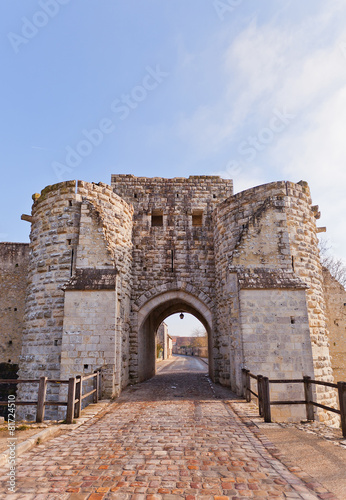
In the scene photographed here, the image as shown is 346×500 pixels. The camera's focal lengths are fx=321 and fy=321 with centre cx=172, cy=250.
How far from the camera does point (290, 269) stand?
9086mm

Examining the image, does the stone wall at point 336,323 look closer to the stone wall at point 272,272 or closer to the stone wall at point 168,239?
the stone wall at point 272,272

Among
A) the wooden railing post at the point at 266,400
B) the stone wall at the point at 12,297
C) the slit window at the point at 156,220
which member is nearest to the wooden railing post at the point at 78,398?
the wooden railing post at the point at 266,400

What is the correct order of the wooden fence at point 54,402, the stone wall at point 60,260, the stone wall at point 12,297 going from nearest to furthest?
1. the wooden fence at point 54,402
2. the stone wall at point 60,260
3. the stone wall at point 12,297

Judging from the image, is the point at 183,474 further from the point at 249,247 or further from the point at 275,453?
the point at 249,247

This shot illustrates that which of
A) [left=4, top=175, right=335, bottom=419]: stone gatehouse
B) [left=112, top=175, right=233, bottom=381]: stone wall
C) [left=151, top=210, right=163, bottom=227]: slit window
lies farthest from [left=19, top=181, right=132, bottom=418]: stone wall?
[left=151, top=210, right=163, bottom=227]: slit window

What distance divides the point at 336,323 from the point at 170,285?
7514mm

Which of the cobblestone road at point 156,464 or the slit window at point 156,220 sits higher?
the slit window at point 156,220

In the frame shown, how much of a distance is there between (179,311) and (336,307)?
734 cm

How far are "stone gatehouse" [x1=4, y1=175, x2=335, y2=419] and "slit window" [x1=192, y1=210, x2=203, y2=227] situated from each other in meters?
0.97

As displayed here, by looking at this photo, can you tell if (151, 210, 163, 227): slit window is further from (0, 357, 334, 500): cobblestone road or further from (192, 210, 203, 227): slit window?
(0, 357, 334, 500): cobblestone road

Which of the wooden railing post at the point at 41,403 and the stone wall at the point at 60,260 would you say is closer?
the wooden railing post at the point at 41,403

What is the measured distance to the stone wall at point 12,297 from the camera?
14070 mm

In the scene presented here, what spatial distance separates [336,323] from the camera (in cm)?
1355

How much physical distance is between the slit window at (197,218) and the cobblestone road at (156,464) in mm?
7812
